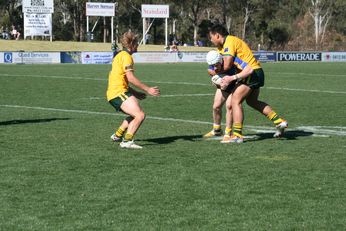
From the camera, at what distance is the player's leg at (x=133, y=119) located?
11586 millimetres

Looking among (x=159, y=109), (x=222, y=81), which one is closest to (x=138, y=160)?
(x=222, y=81)

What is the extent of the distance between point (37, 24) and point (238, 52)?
63.3 meters

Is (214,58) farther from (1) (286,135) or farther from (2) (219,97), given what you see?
(1) (286,135)

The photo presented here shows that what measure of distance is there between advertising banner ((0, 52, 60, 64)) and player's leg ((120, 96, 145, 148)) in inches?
1783

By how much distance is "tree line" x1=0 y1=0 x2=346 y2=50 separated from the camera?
98875mm

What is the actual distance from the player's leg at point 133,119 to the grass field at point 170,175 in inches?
11.8

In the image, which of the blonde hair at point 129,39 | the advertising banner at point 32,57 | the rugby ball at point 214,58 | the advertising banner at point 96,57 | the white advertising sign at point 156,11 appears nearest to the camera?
the blonde hair at point 129,39

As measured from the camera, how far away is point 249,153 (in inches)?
436

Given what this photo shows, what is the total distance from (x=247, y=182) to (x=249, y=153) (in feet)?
7.76

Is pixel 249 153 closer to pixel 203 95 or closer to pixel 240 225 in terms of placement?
pixel 240 225

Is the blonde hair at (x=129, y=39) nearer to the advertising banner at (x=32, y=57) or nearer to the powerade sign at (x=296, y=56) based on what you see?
the advertising banner at (x=32, y=57)

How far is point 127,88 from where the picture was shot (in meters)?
11.9

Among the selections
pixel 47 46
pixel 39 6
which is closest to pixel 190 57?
pixel 47 46

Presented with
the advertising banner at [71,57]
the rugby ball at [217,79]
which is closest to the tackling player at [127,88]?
the rugby ball at [217,79]
